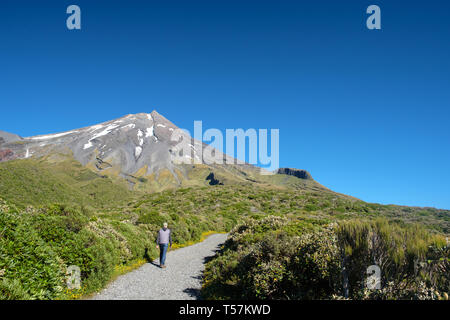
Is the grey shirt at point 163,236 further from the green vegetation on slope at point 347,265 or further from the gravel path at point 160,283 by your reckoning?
the green vegetation on slope at point 347,265

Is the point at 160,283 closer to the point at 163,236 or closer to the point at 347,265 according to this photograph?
the point at 163,236

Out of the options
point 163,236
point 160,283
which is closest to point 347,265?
point 160,283

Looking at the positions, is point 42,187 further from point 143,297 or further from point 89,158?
point 89,158

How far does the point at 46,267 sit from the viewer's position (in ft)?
19.6

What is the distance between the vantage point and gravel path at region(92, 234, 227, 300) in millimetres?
7977

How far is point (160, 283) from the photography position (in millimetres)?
9492

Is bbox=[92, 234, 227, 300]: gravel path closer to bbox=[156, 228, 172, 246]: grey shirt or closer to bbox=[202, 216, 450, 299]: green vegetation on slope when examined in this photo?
bbox=[202, 216, 450, 299]: green vegetation on slope

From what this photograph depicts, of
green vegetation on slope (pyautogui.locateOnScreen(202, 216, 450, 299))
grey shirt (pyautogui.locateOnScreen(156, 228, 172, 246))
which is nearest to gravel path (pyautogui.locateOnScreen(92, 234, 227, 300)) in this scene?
green vegetation on slope (pyautogui.locateOnScreen(202, 216, 450, 299))

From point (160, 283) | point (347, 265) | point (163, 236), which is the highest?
point (347, 265)

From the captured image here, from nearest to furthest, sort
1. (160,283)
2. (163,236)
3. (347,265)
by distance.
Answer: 1. (347,265)
2. (160,283)
3. (163,236)
